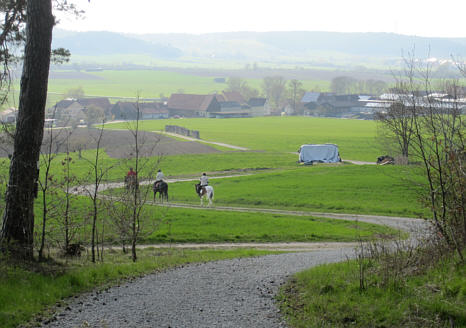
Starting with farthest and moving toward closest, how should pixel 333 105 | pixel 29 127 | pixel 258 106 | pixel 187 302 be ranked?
pixel 258 106 → pixel 333 105 → pixel 29 127 → pixel 187 302

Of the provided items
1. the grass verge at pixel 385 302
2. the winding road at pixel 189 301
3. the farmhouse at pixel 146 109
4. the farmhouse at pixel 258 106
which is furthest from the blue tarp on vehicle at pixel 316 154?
the farmhouse at pixel 258 106

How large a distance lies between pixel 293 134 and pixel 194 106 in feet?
197

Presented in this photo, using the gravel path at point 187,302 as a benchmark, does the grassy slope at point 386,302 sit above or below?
above

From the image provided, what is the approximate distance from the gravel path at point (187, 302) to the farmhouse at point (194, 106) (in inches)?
5700

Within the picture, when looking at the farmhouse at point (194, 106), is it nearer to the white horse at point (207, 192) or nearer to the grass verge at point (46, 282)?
the white horse at point (207, 192)

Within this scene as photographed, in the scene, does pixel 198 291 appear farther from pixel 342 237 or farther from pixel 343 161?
pixel 343 161

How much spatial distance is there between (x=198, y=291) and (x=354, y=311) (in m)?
3.44

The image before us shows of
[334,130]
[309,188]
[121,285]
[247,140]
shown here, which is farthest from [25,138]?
[334,130]

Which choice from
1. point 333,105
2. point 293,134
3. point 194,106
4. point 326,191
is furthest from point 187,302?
point 333,105

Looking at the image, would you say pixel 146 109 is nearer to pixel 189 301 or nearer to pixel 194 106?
pixel 194 106

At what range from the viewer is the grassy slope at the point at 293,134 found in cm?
8269

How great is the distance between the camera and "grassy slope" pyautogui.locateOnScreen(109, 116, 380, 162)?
8269 centimetres

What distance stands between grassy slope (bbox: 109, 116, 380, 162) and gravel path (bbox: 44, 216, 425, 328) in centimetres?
6139

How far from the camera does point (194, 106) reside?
15875 centimetres
